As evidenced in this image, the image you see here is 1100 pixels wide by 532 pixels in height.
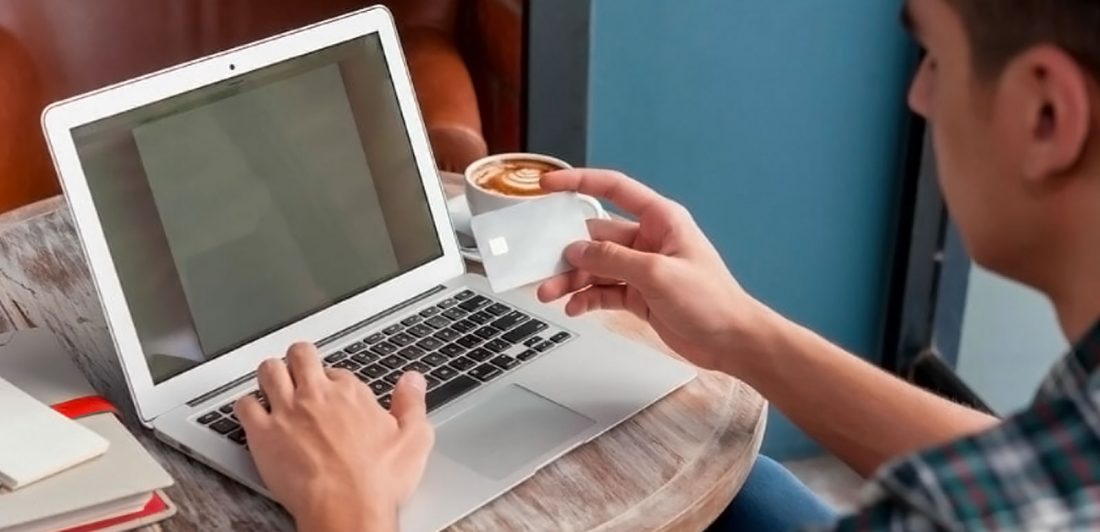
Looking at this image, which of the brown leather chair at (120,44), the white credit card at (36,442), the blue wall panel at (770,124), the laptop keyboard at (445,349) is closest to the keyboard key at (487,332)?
the laptop keyboard at (445,349)

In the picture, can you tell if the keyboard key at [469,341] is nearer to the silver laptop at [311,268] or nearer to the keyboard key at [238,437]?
the silver laptop at [311,268]

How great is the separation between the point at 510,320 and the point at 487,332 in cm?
3

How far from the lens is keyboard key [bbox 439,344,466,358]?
1.08 m

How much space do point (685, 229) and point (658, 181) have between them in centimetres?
75

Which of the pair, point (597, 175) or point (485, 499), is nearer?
point (485, 499)

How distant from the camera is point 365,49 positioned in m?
1.12

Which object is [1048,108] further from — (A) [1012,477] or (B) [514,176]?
(B) [514,176]

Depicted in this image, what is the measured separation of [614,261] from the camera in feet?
3.57

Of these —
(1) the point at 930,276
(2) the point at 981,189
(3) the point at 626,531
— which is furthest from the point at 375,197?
(1) the point at 930,276

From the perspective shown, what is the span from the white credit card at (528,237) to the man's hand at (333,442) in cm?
16

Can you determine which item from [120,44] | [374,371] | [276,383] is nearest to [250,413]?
[276,383]

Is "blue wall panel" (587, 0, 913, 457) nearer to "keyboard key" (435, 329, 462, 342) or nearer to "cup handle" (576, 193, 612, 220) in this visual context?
"cup handle" (576, 193, 612, 220)

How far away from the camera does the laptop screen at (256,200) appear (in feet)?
3.25

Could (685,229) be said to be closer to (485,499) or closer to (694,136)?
(485,499)
